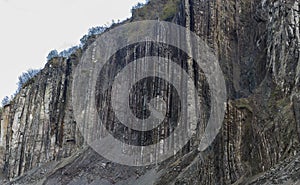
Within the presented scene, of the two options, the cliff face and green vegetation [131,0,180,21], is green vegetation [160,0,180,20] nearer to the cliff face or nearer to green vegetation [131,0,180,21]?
green vegetation [131,0,180,21]

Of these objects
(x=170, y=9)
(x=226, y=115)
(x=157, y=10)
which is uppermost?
(x=157, y=10)

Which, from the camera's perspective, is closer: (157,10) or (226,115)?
(226,115)

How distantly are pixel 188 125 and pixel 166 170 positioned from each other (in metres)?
5.81

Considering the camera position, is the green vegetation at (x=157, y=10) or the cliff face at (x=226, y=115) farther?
the green vegetation at (x=157, y=10)

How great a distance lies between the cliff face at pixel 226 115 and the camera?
3030 cm

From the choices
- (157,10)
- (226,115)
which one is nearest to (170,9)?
(157,10)

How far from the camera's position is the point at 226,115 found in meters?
→ 33.8

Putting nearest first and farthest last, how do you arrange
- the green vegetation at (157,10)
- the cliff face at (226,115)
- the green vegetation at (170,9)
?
the cliff face at (226,115)
the green vegetation at (170,9)
the green vegetation at (157,10)

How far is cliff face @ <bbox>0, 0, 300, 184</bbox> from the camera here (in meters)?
30.3

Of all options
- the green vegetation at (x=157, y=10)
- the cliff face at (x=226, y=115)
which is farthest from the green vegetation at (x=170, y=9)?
the cliff face at (x=226, y=115)

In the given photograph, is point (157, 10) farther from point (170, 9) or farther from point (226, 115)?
point (226, 115)

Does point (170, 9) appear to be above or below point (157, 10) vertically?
below

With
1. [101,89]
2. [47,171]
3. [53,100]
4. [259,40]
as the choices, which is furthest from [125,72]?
[259,40]

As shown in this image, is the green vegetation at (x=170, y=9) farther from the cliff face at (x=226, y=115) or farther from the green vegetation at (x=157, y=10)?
the cliff face at (x=226, y=115)
